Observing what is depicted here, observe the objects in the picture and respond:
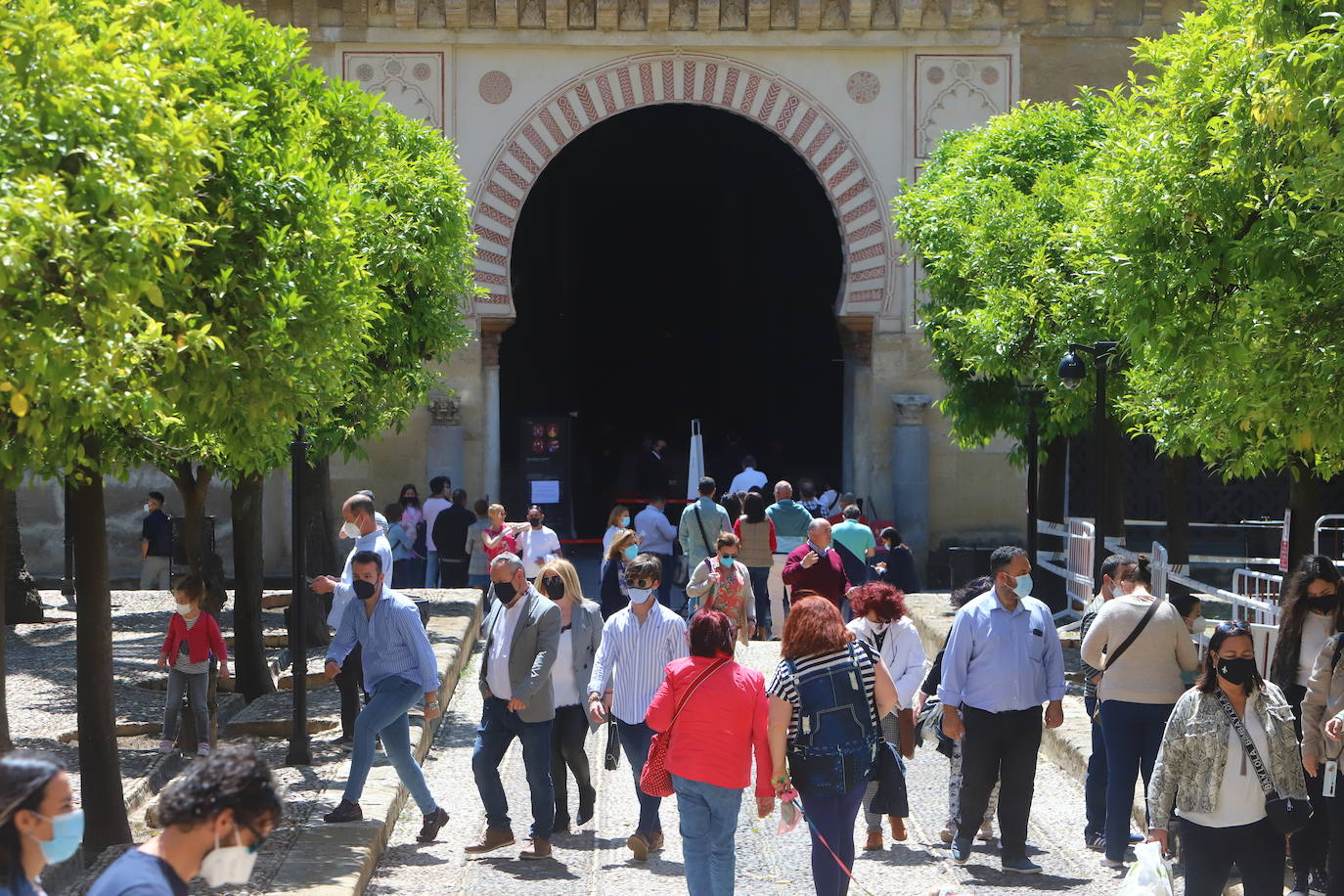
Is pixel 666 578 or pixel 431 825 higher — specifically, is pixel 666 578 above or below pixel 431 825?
above

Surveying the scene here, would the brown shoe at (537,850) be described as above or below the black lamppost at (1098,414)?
below

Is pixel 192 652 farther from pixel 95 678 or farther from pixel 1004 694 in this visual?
pixel 1004 694

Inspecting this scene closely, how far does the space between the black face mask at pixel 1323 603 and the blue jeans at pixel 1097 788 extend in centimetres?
129

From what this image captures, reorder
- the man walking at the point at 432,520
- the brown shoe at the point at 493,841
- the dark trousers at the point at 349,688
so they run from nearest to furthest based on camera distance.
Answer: the brown shoe at the point at 493,841, the dark trousers at the point at 349,688, the man walking at the point at 432,520

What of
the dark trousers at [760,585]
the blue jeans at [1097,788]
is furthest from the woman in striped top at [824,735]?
the dark trousers at [760,585]

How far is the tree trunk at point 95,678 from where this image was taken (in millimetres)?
6875

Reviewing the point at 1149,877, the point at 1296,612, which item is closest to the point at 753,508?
the point at 1296,612

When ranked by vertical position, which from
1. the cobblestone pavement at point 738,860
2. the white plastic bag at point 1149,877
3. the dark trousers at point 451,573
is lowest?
the cobblestone pavement at point 738,860

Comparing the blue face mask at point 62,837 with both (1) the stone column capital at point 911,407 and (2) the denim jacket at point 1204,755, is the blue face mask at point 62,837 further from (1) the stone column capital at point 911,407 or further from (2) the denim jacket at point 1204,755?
(1) the stone column capital at point 911,407

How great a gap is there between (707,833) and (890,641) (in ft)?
6.18

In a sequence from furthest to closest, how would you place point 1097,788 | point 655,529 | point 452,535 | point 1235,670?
point 452,535, point 655,529, point 1097,788, point 1235,670

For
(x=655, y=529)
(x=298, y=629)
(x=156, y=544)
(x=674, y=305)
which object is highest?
(x=674, y=305)

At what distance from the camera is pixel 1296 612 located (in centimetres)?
635

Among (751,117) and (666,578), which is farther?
(751,117)
